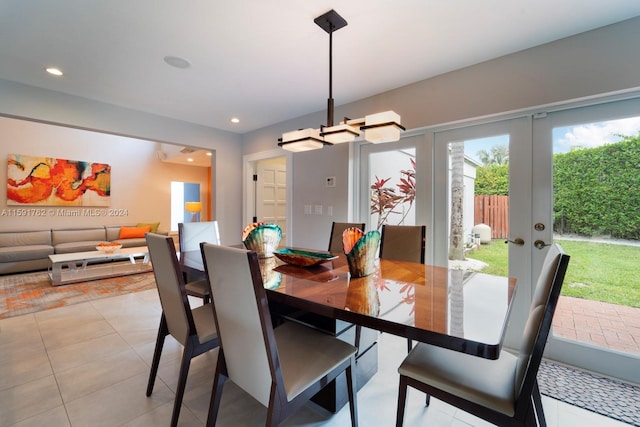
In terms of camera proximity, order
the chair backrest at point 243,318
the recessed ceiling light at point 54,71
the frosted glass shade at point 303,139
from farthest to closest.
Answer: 1. the recessed ceiling light at point 54,71
2. the frosted glass shade at point 303,139
3. the chair backrest at point 243,318

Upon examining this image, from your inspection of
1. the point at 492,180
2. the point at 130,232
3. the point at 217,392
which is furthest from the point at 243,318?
the point at 130,232

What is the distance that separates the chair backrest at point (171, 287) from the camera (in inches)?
55.6

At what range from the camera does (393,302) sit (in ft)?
3.60

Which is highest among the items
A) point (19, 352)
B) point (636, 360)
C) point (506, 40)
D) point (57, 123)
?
point (506, 40)

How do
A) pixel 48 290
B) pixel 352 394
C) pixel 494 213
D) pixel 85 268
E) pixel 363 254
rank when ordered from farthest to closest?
pixel 85 268 → pixel 48 290 → pixel 494 213 → pixel 363 254 → pixel 352 394

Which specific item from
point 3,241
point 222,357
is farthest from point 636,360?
point 3,241

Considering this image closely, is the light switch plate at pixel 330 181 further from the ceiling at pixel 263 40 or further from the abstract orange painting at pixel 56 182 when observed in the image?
the abstract orange painting at pixel 56 182

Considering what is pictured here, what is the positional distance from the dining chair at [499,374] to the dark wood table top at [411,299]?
0.38 ft

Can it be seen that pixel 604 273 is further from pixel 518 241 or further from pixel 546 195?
pixel 546 195

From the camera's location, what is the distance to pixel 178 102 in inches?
127

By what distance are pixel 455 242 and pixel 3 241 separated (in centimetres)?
685

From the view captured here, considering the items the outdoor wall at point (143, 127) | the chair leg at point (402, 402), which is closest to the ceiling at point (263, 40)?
the outdoor wall at point (143, 127)

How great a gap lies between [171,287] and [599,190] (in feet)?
9.19

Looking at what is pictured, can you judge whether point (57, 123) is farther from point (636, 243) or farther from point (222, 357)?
point (636, 243)
